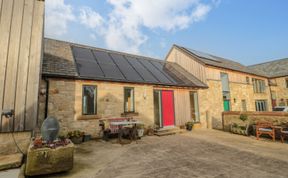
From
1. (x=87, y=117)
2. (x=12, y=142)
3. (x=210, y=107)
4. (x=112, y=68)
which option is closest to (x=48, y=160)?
(x=12, y=142)

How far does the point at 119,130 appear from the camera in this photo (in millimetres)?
6965

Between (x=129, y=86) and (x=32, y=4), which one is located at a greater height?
(x=32, y=4)

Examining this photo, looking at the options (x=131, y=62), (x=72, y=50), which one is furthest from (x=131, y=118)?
(x=72, y=50)

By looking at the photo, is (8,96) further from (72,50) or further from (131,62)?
(131,62)

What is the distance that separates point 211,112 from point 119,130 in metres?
8.10

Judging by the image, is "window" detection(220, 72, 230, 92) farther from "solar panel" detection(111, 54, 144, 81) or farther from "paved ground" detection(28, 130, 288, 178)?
"solar panel" detection(111, 54, 144, 81)

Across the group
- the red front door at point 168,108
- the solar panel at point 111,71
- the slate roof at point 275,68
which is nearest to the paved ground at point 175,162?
the red front door at point 168,108

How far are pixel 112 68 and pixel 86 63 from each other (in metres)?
1.54

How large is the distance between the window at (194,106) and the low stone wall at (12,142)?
987 cm

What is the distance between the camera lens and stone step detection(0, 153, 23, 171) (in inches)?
140

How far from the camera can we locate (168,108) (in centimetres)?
1007

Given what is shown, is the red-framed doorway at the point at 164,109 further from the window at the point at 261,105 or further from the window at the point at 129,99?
the window at the point at 261,105

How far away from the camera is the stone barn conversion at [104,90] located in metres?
6.84

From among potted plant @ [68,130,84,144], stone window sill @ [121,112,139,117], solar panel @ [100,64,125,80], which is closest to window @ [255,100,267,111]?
stone window sill @ [121,112,139,117]
